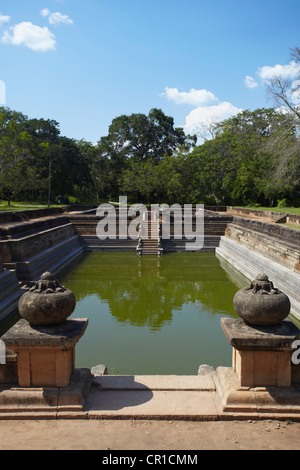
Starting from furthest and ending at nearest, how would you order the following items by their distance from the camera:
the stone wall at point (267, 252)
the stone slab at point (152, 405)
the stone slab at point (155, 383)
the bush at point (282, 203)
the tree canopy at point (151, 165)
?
1. the tree canopy at point (151, 165)
2. the bush at point (282, 203)
3. the stone wall at point (267, 252)
4. the stone slab at point (155, 383)
5. the stone slab at point (152, 405)

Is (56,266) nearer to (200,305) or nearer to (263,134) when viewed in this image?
(200,305)

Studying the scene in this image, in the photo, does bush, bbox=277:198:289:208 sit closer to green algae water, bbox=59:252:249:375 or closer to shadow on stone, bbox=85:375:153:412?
green algae water, bbox=59:252:249:375

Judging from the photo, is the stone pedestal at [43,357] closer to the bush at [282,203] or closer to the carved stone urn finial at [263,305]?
the carved stone urn finial at [263,305]

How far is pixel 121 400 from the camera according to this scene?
10.5 ft

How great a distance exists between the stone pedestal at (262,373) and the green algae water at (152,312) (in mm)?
2283

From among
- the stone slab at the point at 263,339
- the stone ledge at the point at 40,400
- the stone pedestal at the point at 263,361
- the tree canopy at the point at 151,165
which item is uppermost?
the tree canopy at the point at 151,165

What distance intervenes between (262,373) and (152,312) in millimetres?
5188

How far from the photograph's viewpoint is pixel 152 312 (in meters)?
8.24

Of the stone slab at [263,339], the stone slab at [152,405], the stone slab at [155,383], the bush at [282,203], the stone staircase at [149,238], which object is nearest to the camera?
the stone slab at [152,405]

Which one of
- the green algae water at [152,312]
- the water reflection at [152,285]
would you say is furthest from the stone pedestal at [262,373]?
the water reflection at [152,285]

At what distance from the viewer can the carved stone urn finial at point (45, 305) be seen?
10.3ft

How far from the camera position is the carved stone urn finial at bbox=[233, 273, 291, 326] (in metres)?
3.13

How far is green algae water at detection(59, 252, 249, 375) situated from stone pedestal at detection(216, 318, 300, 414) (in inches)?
89.9

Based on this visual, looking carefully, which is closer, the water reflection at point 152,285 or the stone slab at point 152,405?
the stone slab at point 152,405
